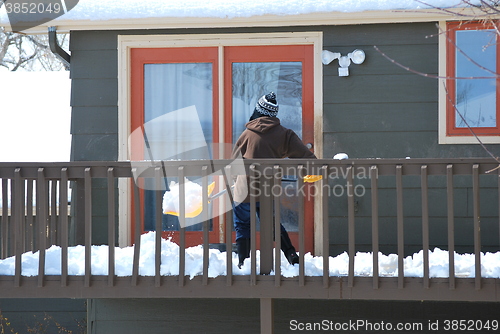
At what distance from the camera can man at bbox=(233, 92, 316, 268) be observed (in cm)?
512

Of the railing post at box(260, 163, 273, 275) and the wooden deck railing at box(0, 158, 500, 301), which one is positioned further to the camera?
the railing post at box(260, 163, 273, 275)

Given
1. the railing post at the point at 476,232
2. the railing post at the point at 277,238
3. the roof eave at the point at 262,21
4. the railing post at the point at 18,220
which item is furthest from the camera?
the roof eave at the point at 262,21

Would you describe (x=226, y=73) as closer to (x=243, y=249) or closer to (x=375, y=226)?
(x=243, y=249)

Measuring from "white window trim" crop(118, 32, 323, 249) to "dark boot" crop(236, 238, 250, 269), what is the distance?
4.25 ft

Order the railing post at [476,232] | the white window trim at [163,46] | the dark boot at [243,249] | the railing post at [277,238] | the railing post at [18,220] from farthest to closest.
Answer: the white window trim at [163,46]
the dark boot at [243,249]
the railing post at [18,220]
the railing post at [277,238]
the railing post at [476,232]

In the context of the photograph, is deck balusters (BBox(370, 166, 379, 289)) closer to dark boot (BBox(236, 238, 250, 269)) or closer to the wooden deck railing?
the wooden deck railing

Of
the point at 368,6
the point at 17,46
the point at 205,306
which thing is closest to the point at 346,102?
the point at 368,6

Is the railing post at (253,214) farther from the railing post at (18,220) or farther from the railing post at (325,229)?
the railing post at (18,220)

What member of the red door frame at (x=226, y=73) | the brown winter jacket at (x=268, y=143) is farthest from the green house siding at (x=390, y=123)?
the brown winter jacket at (x=268, y=143)

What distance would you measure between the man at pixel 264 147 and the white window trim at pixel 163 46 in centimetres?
112

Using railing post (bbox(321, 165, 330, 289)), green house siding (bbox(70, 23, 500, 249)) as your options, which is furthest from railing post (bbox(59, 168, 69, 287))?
green house siding (bbox(70, 23, 500, 249))

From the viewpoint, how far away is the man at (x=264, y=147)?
5125 millimetres

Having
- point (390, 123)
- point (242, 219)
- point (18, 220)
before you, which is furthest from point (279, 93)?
point (18, 220)

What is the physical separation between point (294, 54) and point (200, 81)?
3.26 feet
